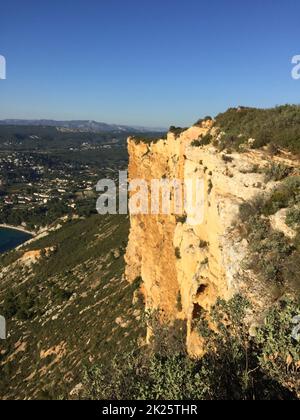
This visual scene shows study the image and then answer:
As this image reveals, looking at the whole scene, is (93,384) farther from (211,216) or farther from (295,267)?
(211,216)

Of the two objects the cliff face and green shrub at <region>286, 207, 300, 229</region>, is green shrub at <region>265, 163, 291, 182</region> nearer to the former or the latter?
the cliff face

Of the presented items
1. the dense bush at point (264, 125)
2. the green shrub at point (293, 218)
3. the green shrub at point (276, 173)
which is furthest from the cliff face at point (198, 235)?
the green shrub at point (293, 218)

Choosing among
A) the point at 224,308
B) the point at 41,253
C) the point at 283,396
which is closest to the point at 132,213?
the point at 224,308

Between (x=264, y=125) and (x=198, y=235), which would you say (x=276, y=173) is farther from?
(x=264, y=125)

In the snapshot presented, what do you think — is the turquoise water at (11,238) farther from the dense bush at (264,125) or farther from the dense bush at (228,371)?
the dense bush at (228,371)

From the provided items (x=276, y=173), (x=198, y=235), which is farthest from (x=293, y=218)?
(x=198, y=235)
